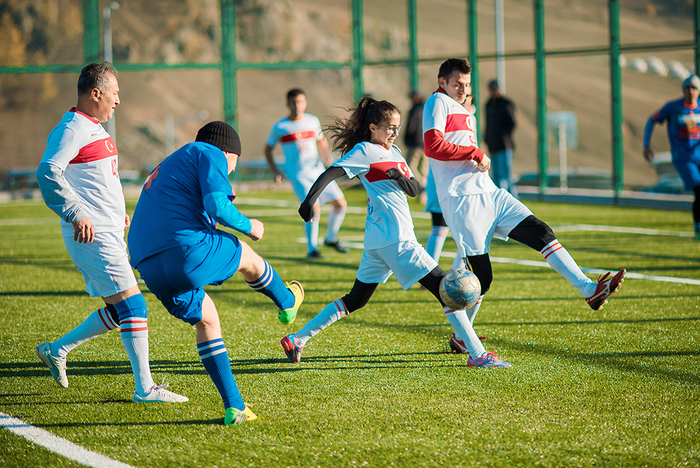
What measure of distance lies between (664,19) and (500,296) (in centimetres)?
1828

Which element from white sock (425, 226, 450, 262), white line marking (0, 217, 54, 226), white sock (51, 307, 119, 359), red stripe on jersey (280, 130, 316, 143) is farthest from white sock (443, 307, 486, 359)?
white line marking (0, 217, 54, 226)

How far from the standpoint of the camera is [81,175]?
3.91 metres

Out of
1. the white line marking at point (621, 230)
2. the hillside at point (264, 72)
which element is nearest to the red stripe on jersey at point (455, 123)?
the white line marking at point (621, 230)

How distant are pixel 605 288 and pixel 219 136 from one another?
2.58 meters

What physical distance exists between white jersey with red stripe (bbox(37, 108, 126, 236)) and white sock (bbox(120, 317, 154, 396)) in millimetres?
556

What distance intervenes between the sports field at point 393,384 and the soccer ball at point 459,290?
0.48 m

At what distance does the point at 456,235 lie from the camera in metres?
4.64

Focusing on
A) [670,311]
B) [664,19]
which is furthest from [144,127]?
[670,311]

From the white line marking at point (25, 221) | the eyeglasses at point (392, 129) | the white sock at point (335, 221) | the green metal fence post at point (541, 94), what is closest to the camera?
the eyeglasses at point (392, 129)

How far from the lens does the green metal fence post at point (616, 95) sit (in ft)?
49.5

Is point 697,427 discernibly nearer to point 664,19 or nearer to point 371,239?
point 371,239

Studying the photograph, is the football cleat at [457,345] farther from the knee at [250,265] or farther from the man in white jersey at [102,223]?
the man in white jersey at [102,223]

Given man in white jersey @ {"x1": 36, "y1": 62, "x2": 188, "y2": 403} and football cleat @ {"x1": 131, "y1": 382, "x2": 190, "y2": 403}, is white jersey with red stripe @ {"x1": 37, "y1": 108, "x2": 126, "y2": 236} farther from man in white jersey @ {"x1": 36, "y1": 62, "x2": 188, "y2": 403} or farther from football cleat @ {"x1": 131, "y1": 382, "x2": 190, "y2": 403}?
football cleat @ {"x1": 131, "y1": 382, "x2": 190, "y2": 403}

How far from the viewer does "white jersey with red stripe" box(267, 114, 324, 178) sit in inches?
363
